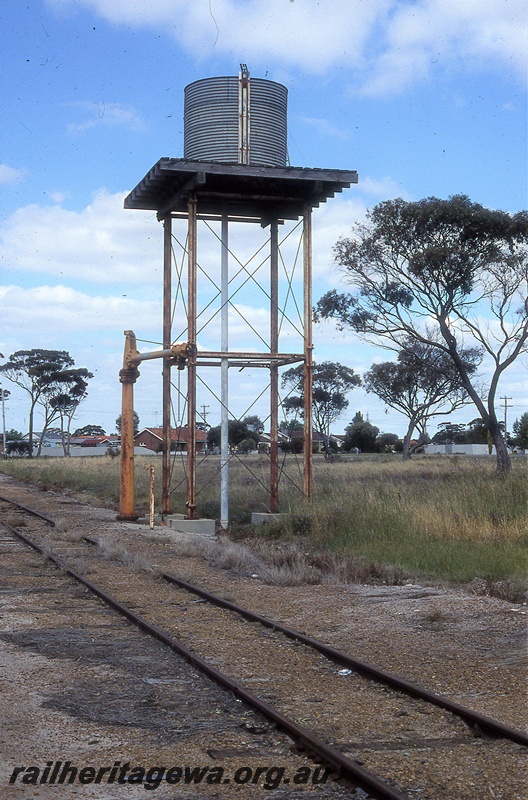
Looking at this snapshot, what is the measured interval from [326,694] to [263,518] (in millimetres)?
12559

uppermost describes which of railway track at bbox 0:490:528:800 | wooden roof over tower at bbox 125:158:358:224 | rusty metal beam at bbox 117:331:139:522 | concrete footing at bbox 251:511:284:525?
wooden roof over tower at bbox 125:158:358:224

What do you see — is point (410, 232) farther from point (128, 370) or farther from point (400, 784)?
point (400, 784)

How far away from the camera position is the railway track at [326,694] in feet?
17.5

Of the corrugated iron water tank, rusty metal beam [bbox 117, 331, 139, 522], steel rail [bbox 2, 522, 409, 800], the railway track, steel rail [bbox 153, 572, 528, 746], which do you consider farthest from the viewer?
rusty metal beam [bbox 117, 331, 139, 522]

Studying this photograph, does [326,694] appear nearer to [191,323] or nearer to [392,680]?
[392,680]

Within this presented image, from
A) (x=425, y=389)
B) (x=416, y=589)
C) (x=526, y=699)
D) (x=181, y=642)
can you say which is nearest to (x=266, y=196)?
(x=416, y=589)

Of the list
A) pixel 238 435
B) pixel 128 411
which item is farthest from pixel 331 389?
pixel 128 411

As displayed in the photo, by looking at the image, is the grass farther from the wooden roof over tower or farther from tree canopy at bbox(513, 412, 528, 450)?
tree canopy at bbox(513, 412, 528, 450)

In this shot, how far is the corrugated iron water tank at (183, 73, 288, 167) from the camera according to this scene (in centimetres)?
1952

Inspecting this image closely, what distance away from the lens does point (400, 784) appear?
15.9 feet

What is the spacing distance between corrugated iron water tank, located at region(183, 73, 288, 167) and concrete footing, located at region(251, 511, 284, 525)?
23.6 feet

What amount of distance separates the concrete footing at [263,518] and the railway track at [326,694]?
7603 mm

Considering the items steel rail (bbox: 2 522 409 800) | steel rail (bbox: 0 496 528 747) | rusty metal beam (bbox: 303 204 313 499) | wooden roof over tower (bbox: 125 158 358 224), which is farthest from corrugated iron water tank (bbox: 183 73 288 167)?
steel rail (bbox: 2 522 409 800)

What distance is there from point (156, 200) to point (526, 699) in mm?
16356
